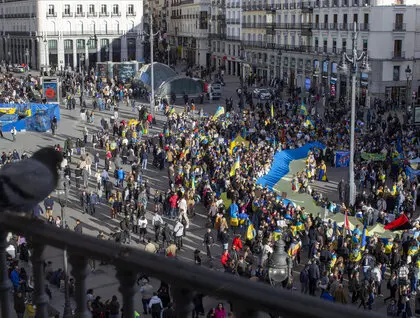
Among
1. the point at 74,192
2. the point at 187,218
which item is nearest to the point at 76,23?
the point at 74,192

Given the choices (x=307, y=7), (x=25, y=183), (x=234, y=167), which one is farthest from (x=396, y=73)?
(x=25, y=183)

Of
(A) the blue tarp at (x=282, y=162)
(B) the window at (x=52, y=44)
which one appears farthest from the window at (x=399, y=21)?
(B) the window at (x=52, y=44)

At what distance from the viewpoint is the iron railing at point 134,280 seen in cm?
238

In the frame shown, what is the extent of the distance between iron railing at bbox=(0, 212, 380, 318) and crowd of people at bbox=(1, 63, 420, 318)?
0.26 m

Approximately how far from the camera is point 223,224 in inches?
825

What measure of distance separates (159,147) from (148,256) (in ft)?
104

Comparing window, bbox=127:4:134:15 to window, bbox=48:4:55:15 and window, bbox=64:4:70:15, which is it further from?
window, bbox=48:4:55:15

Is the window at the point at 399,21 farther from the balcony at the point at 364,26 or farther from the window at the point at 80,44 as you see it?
the window at the point at 80,44

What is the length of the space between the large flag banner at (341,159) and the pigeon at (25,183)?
29045mm

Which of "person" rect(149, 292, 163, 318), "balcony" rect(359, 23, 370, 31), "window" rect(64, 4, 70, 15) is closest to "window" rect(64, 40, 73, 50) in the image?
"window" rect(64, 4, 70, 15)

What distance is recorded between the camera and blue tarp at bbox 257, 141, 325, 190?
25.7 meters

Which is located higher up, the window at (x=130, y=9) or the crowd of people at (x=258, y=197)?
the window at (x=130, y=9)

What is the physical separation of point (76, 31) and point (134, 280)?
3472 inches

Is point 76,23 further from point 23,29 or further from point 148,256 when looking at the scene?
point 148,256
